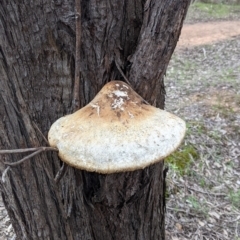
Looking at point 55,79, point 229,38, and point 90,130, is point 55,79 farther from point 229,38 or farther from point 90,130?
point 229,38

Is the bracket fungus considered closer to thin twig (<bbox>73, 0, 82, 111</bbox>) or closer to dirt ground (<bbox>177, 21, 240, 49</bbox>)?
thin twig (<bbox>73, 0, 82, 111</bbox>)

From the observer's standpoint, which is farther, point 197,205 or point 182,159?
point 182,159

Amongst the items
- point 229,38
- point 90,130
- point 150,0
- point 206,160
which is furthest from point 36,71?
point 229,38

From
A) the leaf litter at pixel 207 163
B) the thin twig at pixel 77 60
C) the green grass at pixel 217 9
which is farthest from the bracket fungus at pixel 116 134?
the green grass at pixel 217 9

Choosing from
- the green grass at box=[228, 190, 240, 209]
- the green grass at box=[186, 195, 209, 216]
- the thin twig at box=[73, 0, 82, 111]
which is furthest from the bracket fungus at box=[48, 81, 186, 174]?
the green grass at box=[228, 190, 240, 209]

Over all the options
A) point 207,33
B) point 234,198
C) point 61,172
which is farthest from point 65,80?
point 207,33

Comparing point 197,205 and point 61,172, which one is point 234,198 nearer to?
point 197,205
